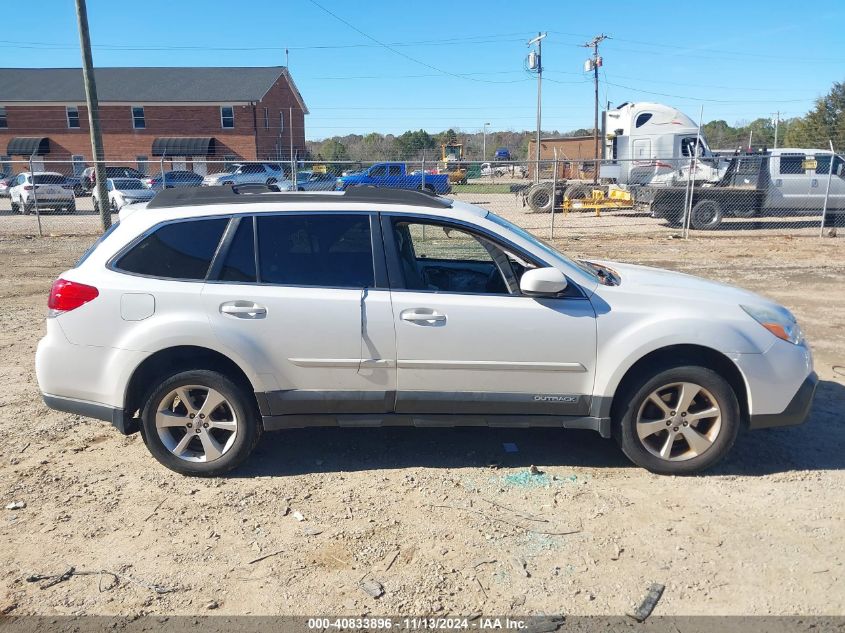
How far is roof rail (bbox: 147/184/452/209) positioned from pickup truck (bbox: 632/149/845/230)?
50.8ft

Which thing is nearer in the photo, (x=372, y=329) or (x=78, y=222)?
(x=372, y=329)

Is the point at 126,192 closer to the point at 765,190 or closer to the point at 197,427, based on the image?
the point at 765,190

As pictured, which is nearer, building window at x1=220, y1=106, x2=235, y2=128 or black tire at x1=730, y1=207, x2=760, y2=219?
black tire at x1=730, y1=207, x2=760, y2=219

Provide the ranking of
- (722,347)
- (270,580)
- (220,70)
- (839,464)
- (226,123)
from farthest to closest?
(220,70) < (226,123) < (839,464) < (722,347) < (270,580)

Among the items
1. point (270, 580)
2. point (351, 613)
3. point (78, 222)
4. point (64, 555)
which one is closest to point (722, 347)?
point (351, 613)

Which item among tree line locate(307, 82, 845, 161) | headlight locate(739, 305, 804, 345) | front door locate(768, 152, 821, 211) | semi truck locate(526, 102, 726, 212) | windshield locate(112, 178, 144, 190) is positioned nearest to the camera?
headlight locate(739, 305, 804, 345)

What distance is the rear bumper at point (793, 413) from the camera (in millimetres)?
4000

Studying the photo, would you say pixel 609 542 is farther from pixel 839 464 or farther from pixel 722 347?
pixel 839 464

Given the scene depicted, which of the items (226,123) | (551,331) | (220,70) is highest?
(220,70)

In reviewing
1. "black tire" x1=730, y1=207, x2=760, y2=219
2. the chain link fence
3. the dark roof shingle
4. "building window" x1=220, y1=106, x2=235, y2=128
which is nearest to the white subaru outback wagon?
the chain link fence

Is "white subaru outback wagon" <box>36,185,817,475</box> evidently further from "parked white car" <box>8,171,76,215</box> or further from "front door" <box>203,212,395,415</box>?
"parked white car" <box>8,171,76,215</box>

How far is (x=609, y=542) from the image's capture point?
3.44m

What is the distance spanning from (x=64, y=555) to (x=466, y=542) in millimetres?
2029

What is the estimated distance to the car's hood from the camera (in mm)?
4109
